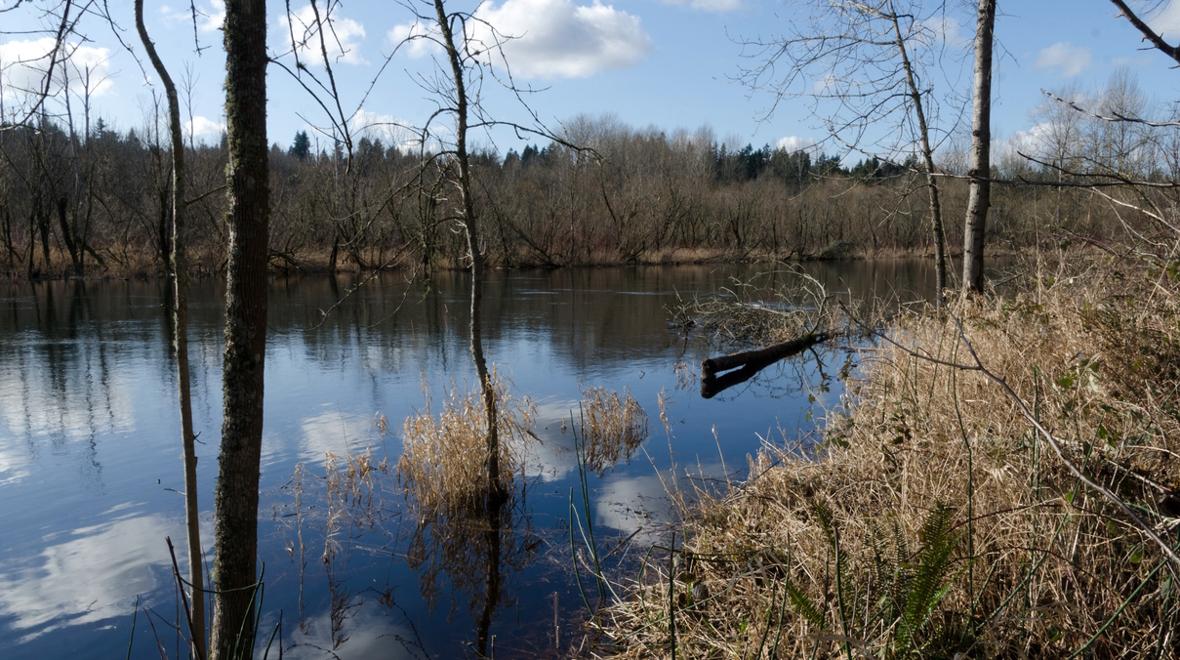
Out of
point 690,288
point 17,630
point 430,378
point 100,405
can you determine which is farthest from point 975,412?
point 690,288

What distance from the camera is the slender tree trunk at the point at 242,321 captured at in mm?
3150

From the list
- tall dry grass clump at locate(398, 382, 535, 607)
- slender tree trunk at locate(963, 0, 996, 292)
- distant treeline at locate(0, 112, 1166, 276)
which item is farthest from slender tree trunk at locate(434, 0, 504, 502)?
distant treeline at locate(0, 112, 1166, 276)

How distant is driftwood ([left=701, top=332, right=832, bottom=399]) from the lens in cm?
1013

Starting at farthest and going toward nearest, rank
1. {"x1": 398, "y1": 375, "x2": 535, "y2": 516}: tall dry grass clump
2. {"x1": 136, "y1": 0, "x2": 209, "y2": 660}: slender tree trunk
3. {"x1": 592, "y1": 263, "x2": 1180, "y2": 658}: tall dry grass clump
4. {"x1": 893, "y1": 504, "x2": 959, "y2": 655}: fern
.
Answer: {"x1": 398, "y1": 375, "x2": 535, "y2": 516}: tall dry grass clump, {"x1": 136, "y1": 0, "x2": 209, "y2": 660}: slender tree trunk, {"x1": 592, "y1": 263, "x2": 1180, "y2": 658}: tall dry grass clump, {"x1": 893, "y1": 504, "x2": 959, "y2": 655}: fern

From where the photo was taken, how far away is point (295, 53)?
3100mm

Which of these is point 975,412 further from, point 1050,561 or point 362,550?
point 362,550

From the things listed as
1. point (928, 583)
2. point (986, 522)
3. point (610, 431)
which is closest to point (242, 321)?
point (928, 583)

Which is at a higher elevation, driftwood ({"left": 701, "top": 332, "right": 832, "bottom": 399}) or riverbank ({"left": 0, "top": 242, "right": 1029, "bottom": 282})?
riverbank ({"left": 0, "top": 242, "right": 1029, "bottom": 282})

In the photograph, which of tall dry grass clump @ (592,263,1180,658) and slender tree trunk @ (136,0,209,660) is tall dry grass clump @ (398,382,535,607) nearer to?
tall dry grass clump @ (592,263,1180,658)

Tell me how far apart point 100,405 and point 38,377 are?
2743 mm

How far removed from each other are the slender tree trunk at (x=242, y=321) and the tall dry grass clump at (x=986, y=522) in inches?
72.1

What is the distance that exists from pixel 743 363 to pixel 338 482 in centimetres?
561

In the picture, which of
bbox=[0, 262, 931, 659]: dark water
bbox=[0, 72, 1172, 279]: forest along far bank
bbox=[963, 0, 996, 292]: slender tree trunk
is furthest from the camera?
bbox=[0, 72, 1172, 279]: forest along far bank

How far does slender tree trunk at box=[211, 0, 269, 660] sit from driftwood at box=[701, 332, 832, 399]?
22.9ft
